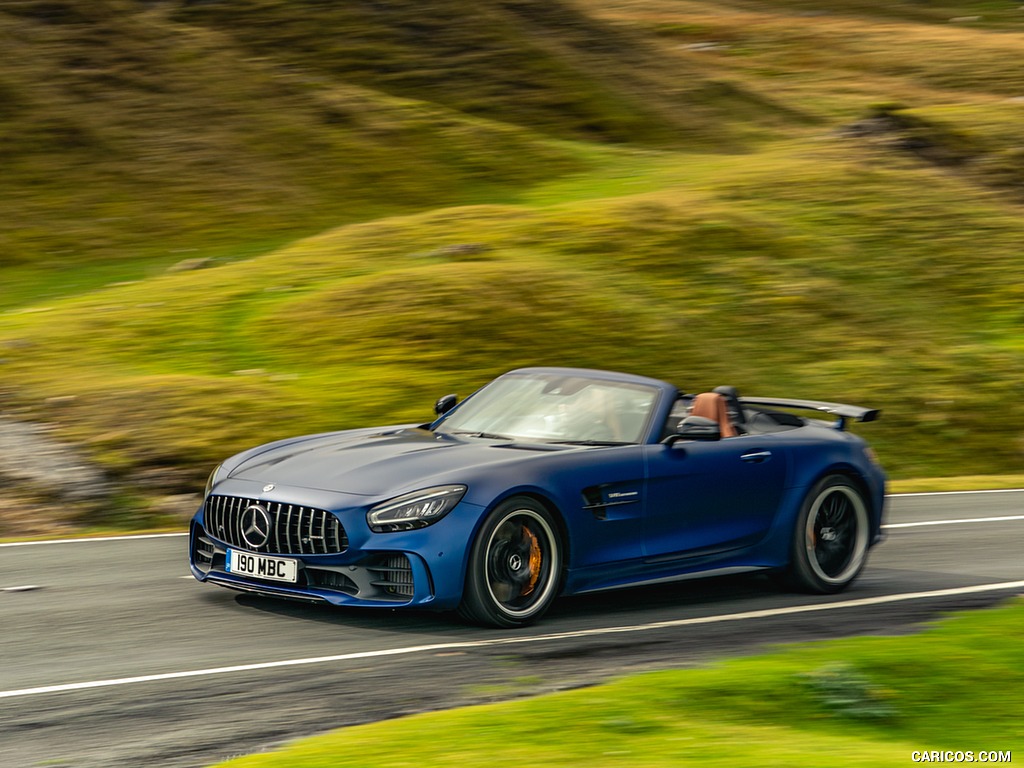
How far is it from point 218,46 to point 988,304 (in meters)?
20.4

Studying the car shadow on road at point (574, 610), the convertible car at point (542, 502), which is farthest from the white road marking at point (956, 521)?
the car shadow on road at point (574, 610)

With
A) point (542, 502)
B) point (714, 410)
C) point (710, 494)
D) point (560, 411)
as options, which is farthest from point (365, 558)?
point (714, 410)

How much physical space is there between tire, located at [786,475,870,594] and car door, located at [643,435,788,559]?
35 cm

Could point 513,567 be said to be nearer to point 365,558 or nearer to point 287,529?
point 365,558

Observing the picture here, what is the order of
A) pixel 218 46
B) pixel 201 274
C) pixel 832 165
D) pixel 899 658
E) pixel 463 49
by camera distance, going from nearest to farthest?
1. pixel 899 658
2. pixel 201 274
3. pixel 832 165
4. pixel 218 46
5. pixel 463 49

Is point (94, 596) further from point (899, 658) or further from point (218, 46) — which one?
point (218, 46)

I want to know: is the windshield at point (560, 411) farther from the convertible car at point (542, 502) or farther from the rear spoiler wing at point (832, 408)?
the rear spoiler wing at point (832, 408)

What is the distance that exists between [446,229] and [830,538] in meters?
17.4

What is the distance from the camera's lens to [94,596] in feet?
29.6

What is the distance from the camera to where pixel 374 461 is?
820 centimetres

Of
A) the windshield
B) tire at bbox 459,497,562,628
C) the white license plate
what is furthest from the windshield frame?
the white license plate

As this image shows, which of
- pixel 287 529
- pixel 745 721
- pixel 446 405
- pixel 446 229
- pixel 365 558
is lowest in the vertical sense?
pixel 745 721

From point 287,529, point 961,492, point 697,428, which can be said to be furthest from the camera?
point 961,492

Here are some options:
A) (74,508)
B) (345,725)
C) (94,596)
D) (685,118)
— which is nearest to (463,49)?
(685,118)
